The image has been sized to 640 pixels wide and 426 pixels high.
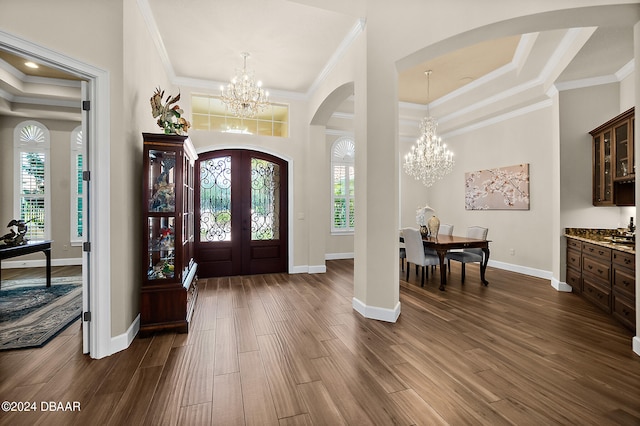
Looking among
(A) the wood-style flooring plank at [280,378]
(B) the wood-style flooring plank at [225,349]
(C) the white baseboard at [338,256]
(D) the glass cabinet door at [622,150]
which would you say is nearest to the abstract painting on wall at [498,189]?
(D) the glass cabinet door at [622,150]

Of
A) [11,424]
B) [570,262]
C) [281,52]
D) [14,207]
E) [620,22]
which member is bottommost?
[11,424]

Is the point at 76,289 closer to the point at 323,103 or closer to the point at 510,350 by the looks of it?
the point at 323,103

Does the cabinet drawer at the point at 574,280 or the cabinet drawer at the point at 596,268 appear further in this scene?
the cabinet drawer at the point at 574,280

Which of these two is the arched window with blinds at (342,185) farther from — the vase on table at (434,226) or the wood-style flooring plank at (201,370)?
the wood-style flooring plank at (201,370)

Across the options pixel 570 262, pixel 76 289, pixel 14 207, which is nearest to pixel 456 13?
pixel 570 262

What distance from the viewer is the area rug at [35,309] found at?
3020 millimetres

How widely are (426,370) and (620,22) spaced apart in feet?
12.3

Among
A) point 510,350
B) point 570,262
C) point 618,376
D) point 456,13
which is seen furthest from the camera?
point 570,262

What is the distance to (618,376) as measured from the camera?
7.61 feet

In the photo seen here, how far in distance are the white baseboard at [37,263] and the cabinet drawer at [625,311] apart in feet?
30.4

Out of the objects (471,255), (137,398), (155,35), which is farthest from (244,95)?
(471,255)

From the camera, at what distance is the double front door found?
5.64 meters

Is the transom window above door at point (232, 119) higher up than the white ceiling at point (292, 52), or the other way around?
the white ceiling at point (292, 52)

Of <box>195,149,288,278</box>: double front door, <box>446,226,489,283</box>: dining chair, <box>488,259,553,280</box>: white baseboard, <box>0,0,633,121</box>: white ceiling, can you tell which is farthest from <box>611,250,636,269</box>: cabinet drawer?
<box>195,149,288,278</box>: double front door
